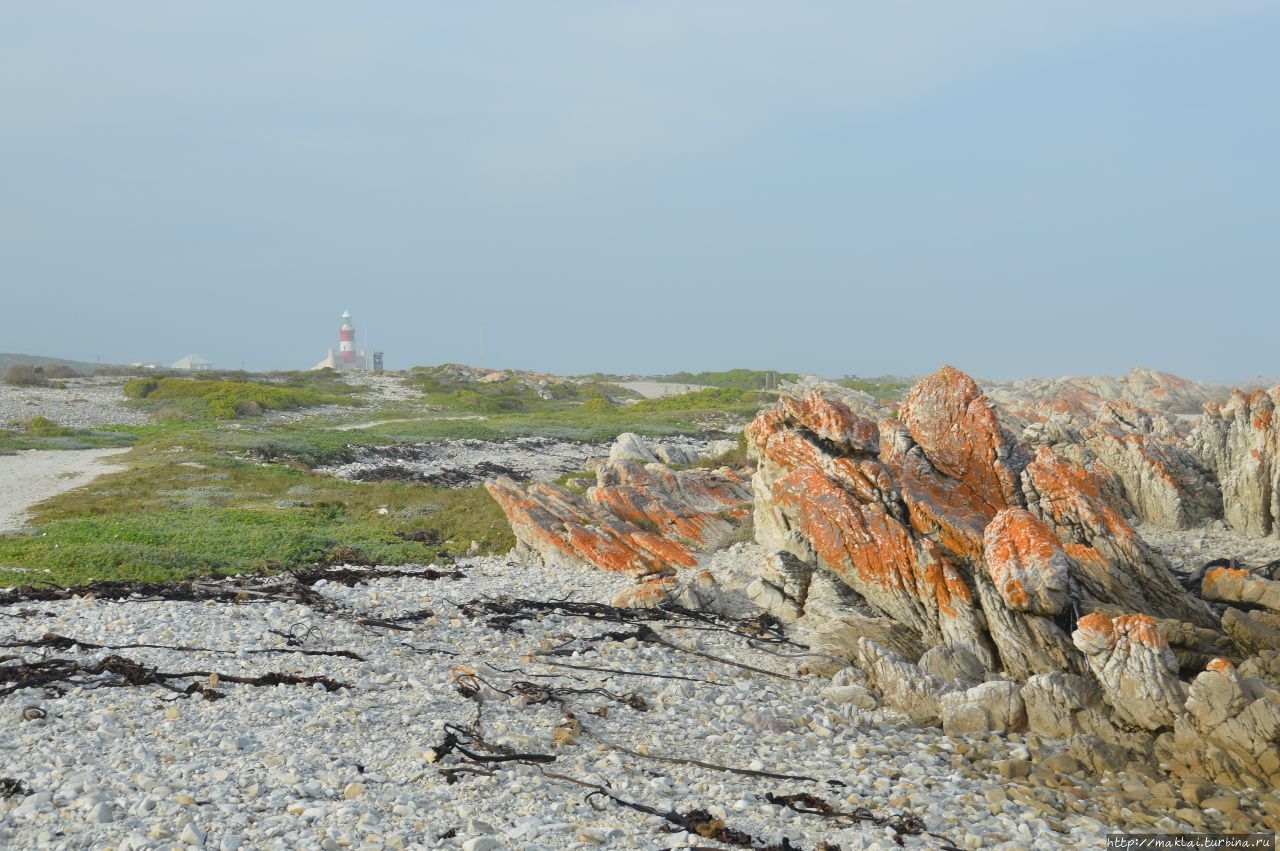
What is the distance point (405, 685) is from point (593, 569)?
760 centimetres

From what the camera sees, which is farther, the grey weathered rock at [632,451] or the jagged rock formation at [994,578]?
the grey weathered rock at [632,451]

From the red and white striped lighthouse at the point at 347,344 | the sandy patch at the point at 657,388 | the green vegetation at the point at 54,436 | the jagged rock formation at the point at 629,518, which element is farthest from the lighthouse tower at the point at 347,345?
the jagged rock formation at the point at 629,518

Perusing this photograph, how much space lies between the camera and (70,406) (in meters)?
60.4

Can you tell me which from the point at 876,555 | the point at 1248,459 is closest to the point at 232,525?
the point at 876,555

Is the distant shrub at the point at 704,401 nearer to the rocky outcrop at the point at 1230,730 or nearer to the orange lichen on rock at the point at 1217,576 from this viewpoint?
the orange lichen on rock at the point at 1217,576

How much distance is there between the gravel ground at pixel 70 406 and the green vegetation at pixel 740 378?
2653 inches

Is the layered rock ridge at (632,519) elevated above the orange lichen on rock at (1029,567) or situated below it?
below

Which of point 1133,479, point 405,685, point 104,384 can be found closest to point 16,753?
point 405,685

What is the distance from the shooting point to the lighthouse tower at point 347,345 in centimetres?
12406

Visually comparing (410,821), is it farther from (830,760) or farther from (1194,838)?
(1194,838)

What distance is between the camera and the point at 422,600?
15.5 m

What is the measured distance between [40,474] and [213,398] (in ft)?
Result: 97.1

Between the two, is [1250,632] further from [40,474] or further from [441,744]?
[40,474]

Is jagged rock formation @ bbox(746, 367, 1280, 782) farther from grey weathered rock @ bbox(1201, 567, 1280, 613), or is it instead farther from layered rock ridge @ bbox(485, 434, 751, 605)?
layered rock ridge @ bbox(485, 434, 751, 605)
